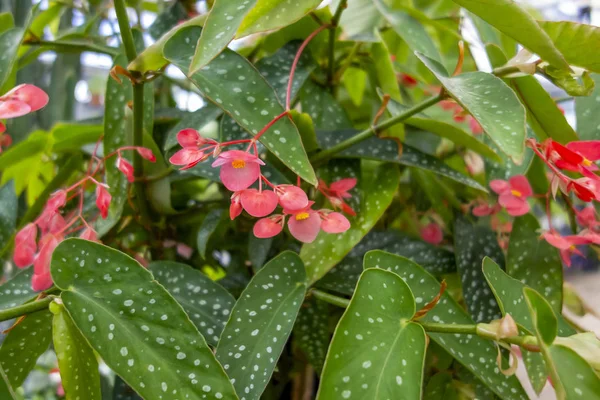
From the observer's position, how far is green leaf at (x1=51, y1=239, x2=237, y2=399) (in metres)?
0.33

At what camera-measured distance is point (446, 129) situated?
1.51ft

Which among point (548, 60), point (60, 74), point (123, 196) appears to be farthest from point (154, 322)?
point (60, 74)

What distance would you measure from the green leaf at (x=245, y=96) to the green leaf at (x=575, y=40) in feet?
0.64

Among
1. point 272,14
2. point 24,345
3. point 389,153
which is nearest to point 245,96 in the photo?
point 272,14

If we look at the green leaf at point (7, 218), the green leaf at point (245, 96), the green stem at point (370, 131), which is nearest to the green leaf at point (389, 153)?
the green stem at point (370, 131)

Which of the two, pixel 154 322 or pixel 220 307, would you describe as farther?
pixel 220 307

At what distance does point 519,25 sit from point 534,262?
0.81 feet

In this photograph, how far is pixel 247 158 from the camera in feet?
1.11

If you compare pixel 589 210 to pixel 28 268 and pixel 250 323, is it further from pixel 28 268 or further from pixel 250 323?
pixel 28 268

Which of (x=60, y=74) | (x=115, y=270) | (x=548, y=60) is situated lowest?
(x=60, y=74)

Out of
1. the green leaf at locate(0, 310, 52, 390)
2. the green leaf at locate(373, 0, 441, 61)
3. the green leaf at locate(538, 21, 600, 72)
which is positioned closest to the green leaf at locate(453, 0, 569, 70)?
the green leaf at locate(538, 21, 600, 72)

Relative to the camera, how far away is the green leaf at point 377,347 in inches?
12.7

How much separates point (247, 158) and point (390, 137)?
19 cm

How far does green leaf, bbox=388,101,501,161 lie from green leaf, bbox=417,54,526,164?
0.07m
